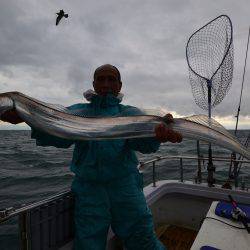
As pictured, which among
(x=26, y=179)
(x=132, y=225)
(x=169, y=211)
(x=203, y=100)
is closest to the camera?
(x=132, y=225)

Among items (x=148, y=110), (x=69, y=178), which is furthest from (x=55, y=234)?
(x=69, y=178)

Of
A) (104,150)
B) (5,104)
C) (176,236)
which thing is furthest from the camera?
(176,236)

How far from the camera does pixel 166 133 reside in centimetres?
331

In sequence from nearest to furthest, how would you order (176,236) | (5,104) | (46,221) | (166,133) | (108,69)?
(5,104), (166,133), (46,221), (108,69), (176,236)

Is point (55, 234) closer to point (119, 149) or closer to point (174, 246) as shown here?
point (119, 149)

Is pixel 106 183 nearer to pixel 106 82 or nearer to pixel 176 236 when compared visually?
pixel 106 82

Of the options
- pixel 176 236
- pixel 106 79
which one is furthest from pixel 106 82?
pixel 176 236

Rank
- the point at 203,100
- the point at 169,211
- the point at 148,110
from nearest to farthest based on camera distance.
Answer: the point at 148,110
the point at 203,100
the point at 169,211

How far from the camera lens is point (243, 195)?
6.22 metres

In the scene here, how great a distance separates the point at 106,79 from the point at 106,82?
0.04 meters

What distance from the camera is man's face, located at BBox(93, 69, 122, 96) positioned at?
4012 mm

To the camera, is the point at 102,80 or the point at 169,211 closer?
the point at 102,80

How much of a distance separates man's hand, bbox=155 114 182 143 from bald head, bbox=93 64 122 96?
3.23ft

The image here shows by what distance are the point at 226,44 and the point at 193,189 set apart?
2.96 metres
